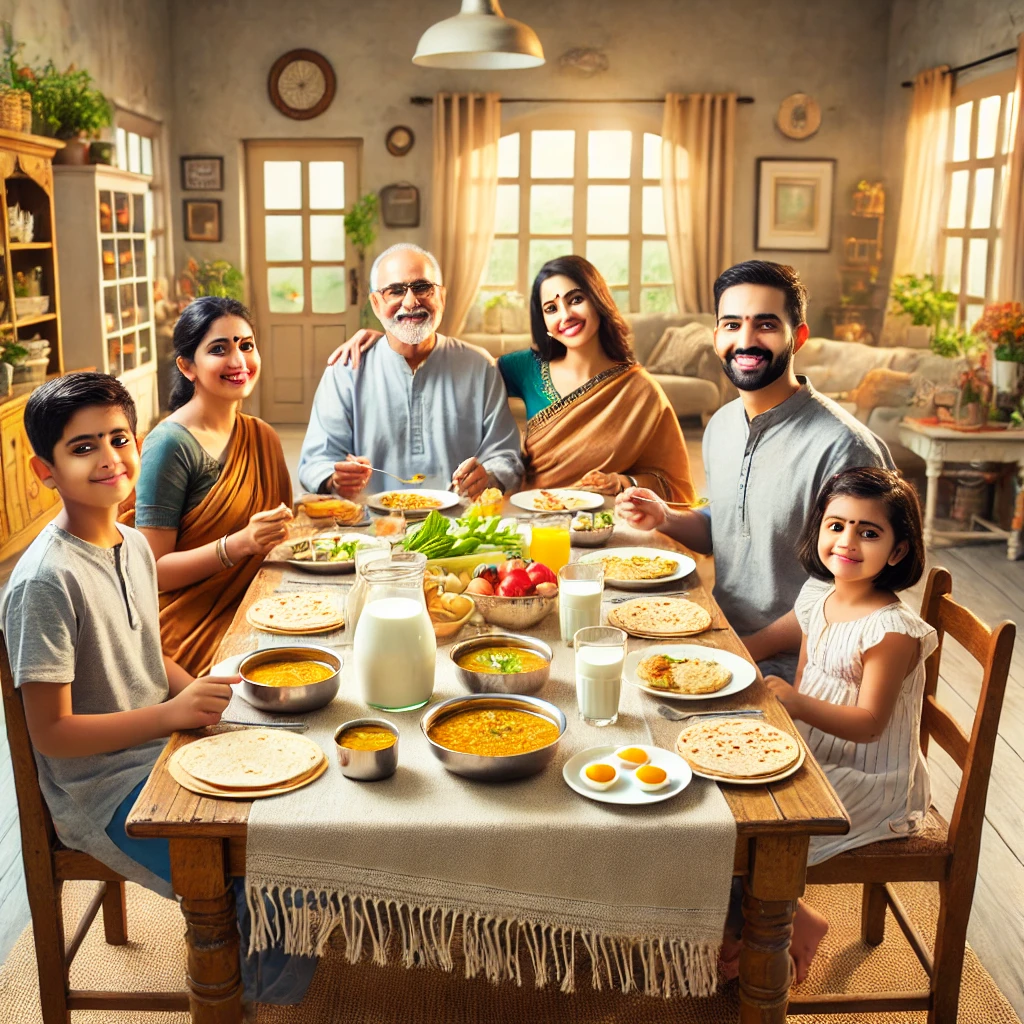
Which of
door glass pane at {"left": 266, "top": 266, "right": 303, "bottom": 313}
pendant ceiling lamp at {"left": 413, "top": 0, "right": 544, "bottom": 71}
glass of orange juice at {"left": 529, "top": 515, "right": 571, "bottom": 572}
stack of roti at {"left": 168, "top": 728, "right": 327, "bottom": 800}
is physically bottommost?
stack of roti at {"left": 168, "top": 728, "right": 327, "bottom": 800}

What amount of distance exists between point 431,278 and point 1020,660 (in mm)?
2567

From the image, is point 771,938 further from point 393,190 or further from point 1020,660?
point 393,190

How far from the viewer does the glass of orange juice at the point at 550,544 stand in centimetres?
228

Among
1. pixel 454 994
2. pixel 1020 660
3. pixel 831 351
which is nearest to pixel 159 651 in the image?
pixel 454 994

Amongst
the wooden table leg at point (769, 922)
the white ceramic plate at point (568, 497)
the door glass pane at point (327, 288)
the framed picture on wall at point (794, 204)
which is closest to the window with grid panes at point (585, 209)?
the framed picture on wall at point (794, 204)

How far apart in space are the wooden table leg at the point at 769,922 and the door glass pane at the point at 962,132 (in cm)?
721

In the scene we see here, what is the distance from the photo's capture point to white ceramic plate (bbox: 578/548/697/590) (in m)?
2.25

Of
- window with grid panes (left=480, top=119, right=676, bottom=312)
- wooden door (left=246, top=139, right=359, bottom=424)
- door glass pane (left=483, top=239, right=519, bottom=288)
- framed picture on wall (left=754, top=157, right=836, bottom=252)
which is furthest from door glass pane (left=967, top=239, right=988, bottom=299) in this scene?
wooden door (left=246, top=139, right=359, bottom=424)

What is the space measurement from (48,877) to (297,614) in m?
0.60

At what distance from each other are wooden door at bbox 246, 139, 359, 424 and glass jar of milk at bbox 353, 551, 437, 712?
7960 mm

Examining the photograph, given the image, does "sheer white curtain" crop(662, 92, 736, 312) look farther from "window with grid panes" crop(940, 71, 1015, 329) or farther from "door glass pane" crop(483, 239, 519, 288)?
"window with grid panes" crop(940, 71, 1015, 329)

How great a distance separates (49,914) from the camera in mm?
1766

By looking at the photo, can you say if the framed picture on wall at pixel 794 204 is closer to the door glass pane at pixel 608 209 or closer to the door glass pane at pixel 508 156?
the door glass pane at pixel 608 209

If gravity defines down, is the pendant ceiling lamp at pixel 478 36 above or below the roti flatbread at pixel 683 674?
above
